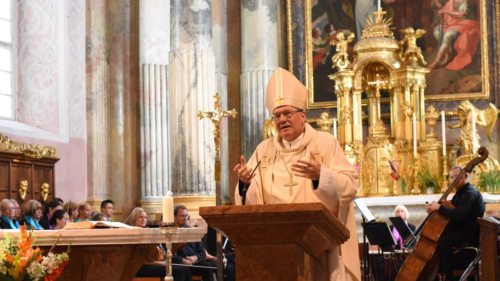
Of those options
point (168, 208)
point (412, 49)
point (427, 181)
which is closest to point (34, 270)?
point (168, 208)

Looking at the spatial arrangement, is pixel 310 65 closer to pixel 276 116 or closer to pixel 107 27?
pixel 107 27

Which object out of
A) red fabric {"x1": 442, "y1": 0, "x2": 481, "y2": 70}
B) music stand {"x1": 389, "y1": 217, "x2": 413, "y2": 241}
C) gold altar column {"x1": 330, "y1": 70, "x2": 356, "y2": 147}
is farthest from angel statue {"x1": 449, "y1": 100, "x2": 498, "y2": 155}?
music stand {"x1": 389, "y1": 217, "x2": 413, "y2": 241}

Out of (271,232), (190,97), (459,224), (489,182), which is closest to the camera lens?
(271,232)

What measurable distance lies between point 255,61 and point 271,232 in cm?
1449

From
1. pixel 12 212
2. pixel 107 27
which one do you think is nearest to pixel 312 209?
pixel 12 212

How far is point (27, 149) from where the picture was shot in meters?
14.1

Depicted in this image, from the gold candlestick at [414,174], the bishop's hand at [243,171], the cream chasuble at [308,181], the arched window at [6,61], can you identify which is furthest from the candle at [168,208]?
the gold candlestick at [414,174]

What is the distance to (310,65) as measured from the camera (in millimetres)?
19266

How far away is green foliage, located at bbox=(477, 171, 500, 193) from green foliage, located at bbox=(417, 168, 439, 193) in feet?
3.45

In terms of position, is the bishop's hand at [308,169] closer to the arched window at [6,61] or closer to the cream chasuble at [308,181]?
the cream chasuble at [308,181]

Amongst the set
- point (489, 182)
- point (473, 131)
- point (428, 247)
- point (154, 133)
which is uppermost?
point (154, 133)

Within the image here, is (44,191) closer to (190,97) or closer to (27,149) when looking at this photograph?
(27,149)

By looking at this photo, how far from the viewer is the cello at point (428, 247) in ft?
31.3

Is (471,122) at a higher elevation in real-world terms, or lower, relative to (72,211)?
higher
